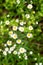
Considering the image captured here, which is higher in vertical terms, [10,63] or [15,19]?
[15,19]

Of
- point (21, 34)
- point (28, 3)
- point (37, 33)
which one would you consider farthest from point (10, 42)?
point (28, 3)

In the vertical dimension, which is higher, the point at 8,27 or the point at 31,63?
the point at 8,27

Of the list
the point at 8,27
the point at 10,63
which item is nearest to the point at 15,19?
the point at 8,27

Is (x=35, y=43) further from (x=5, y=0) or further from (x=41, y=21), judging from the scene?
(x=5, y=0)

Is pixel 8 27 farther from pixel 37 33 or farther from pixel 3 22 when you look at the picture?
pixel 37 33

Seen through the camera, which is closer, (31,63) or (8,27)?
(31,63)

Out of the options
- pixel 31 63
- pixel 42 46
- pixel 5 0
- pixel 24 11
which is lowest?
pixel 31 63
